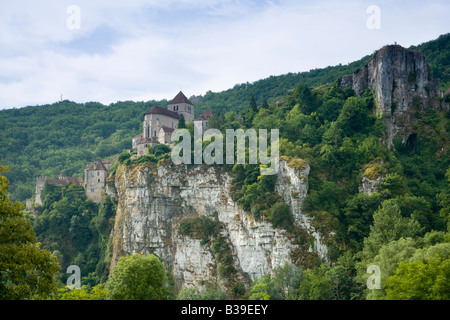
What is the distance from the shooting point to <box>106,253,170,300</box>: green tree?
122 ft

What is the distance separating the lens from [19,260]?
2541cm

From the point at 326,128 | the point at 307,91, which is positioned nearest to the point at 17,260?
the point at 326,128

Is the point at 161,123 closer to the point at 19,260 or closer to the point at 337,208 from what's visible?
the point at 337,208

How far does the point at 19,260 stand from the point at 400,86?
5241 cm

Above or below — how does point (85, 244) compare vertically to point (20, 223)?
below

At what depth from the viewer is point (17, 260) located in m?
25.4

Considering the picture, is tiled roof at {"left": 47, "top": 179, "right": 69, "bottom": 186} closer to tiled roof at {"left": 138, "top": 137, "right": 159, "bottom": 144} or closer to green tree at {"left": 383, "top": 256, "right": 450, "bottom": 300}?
tiled roof at {"left": 138, "top": 137, "right": 159, "bottom": 144}

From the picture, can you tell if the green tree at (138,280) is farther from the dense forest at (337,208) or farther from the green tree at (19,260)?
the green tree at (19,260)

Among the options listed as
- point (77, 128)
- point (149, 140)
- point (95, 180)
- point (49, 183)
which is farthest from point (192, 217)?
point (77, 128)

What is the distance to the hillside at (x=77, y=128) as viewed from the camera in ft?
374

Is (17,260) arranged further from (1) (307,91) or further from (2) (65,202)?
(2) (65,202)

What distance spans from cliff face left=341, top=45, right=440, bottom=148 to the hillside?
32.4 meters

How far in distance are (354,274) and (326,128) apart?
70.5ft

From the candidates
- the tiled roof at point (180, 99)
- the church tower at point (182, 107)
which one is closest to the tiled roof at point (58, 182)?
the church tower at point (182, 107)
